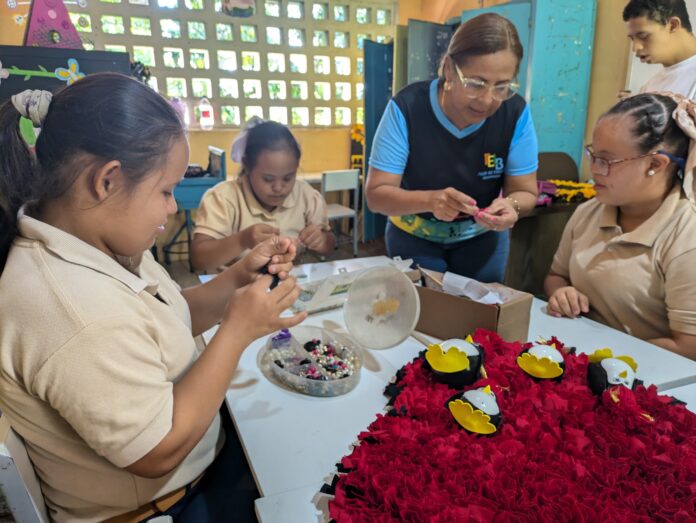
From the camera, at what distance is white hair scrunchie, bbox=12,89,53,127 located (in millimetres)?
674

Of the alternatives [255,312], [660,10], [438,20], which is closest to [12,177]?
[255,312]

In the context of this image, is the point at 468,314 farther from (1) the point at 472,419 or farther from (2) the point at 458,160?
(2) the point at 458,160

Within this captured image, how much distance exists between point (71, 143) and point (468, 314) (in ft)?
2.77

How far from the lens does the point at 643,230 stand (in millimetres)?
1219

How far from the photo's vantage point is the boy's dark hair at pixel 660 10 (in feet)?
6.80

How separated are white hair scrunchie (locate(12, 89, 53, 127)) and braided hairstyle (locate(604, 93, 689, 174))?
4.37 ft

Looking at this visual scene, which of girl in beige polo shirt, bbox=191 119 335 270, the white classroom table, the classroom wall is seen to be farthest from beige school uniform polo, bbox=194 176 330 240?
the classroom wall

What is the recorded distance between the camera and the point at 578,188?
2.81m

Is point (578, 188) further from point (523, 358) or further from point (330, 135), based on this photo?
point (330, 135)

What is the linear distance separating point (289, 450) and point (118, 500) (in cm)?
28

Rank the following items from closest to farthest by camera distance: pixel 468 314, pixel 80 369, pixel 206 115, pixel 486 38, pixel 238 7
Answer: pixel 80 369, pixel 468 314, pixel 486 38, pixel 238 7, pixel 206 115

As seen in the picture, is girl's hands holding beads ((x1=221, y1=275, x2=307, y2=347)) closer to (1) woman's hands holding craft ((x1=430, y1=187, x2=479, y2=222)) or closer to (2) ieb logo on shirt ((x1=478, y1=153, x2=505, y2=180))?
(1) woman's hands holding craft ((x1=430, y1=187, x2=479, y2=222))

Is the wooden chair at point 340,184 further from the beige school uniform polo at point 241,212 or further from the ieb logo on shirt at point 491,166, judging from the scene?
the ieb logo on shirt at point 491,166

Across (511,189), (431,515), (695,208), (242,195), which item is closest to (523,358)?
(431,515)
